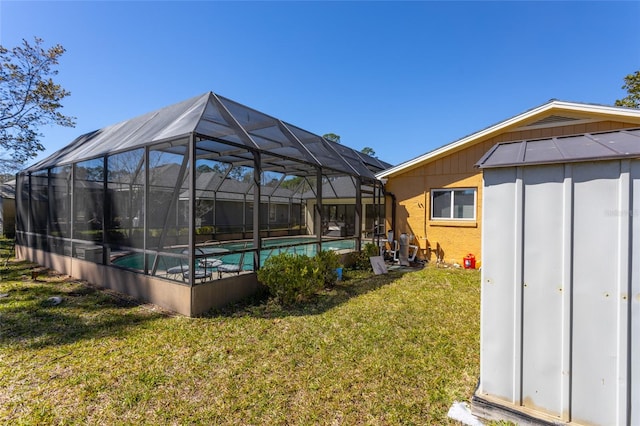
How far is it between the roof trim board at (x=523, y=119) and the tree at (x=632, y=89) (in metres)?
12.2

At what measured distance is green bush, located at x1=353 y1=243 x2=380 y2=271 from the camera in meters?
8.93

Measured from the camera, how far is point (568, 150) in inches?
80.0

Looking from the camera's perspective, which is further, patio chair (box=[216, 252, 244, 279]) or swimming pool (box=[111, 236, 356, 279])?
patio chair (box=[216, 252, 244, 279])

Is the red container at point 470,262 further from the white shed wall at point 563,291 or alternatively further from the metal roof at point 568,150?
the white shed wall at point 563,291

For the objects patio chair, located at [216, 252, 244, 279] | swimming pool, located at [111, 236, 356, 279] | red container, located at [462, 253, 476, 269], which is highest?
swimming pool, located at [111, 236, 356, 279]

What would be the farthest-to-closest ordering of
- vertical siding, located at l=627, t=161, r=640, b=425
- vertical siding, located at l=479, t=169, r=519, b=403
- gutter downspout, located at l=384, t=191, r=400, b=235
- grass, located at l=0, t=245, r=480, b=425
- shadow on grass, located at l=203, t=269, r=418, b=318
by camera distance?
1. gutter downspout, located at l=384, t=191, r=400, b=235
2. shadow on grass, located at l=203, t=269, r=418, b=318
3. grass, located at l=0, t=245, r=480, b=425
4. vertical siding, located at l=479, t=169, r=519, b=403
5. vertical siding, located at l=627, t=161, r=640, b=425

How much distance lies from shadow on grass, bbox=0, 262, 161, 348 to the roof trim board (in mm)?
8705

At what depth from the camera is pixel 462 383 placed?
2.88 meters

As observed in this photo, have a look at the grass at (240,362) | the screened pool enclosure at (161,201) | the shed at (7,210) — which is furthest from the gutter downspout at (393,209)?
the shed at (7,210)

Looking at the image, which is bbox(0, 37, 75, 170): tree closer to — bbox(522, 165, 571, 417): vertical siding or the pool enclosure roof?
the pool enclosure roof

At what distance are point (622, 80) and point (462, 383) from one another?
70.1 feet

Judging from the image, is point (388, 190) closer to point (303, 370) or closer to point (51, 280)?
point (303, 370)

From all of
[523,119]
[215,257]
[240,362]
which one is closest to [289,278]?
[215,257]

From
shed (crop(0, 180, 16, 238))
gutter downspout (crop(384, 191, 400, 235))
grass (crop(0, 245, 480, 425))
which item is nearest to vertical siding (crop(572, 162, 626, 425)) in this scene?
grass (crop(0, 245, 480, 425))
